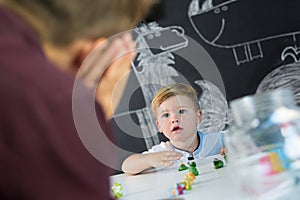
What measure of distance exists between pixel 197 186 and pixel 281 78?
50.5 inches

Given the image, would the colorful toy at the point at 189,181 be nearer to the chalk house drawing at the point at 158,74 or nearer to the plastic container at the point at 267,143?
the plastic container at the point at 267,143

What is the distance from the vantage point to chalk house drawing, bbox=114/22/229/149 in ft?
6.42

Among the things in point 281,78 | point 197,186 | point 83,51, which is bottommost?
point 197,186

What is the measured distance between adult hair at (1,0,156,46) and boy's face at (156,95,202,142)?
3.42ft

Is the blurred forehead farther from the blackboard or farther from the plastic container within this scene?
the plastic container

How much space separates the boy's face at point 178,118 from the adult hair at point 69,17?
104 cm

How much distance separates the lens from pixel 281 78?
75.7 inches

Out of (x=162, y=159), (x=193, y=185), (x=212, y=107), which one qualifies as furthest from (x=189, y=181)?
(x=212, y=107)

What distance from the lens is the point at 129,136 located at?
199 centimetres

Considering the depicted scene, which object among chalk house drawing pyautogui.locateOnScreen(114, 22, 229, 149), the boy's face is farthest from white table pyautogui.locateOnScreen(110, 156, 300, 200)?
chalk house drawing pyautogui.locateOnScreen(114, 22, 229, 149)

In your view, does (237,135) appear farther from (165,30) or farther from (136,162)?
(165,30)

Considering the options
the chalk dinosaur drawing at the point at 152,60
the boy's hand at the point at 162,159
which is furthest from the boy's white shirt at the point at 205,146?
the chalk dinosaur drawing at the point at 152,60

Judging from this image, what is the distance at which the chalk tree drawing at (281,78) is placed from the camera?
1.91 m

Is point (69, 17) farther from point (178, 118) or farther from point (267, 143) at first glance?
point (178, 118)
